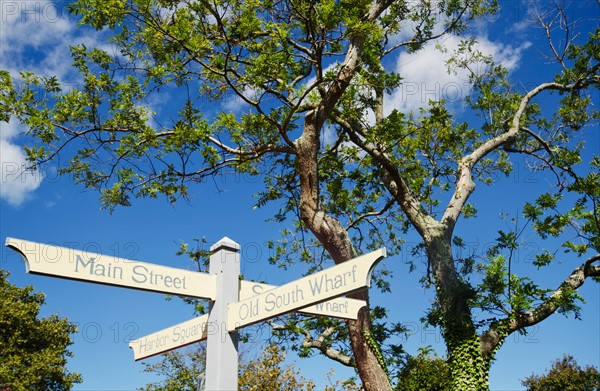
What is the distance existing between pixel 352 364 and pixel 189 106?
18.8 feet

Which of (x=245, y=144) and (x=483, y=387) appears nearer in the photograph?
(x=483, y=387)

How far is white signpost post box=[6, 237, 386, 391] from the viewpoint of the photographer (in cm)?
369

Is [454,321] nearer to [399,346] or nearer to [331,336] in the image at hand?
[399,346]

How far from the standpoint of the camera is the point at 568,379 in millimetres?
29125

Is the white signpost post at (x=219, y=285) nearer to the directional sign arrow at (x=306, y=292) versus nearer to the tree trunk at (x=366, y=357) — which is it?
the directional sign arrow at (x=306, y=292)

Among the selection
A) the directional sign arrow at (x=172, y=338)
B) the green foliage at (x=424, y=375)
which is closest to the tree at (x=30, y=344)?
the green foliage at (x=424, y=375)

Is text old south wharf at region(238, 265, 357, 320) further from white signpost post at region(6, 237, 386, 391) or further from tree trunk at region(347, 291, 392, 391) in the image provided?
tree trunk at region(347, 291, 392, 391)

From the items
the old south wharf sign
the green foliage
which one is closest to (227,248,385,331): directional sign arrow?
the old south wharf sign

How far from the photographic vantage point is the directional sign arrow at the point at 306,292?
12.1 feet

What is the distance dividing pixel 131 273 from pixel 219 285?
0.61m

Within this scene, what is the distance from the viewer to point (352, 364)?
1121 cm

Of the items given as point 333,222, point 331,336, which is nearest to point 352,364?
point 331,336

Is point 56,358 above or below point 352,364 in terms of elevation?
above

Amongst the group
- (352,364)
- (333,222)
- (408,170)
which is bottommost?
(352,364)
